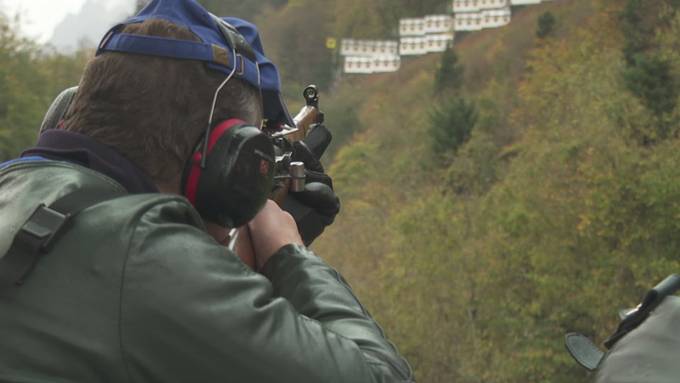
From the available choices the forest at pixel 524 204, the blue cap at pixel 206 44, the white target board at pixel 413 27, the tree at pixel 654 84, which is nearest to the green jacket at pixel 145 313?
the blue cap at pixel 206 44

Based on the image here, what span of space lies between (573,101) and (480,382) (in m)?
10.2

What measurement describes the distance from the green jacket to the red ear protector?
19 centimetres

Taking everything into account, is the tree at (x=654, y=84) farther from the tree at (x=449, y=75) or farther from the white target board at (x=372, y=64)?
the white target board at (x=372, y=64)

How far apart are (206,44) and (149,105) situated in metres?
0.14

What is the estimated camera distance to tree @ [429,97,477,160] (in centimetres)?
4175

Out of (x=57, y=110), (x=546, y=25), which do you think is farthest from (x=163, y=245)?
(x=546, y=25)

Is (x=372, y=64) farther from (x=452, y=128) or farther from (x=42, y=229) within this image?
(x=42, y=229)

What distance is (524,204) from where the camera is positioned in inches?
1052

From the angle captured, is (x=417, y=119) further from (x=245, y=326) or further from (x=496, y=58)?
(x=245, y=326)

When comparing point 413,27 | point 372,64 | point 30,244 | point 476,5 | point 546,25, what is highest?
point 30,244

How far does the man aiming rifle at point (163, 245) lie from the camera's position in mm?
1521

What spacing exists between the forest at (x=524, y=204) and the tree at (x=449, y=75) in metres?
5.02

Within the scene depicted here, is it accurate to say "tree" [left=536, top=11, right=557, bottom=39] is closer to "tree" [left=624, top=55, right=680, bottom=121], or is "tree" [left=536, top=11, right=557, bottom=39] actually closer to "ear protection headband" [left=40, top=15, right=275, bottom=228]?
"tree" [left=624, top=55, right=680, bottom=121]

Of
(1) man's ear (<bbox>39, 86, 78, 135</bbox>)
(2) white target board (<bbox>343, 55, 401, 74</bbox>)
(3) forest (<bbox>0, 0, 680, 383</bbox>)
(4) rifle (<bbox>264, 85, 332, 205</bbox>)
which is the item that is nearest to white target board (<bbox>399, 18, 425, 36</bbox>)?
(2) white target board (<bbox>343, 55, 401, 74</bbox>)
